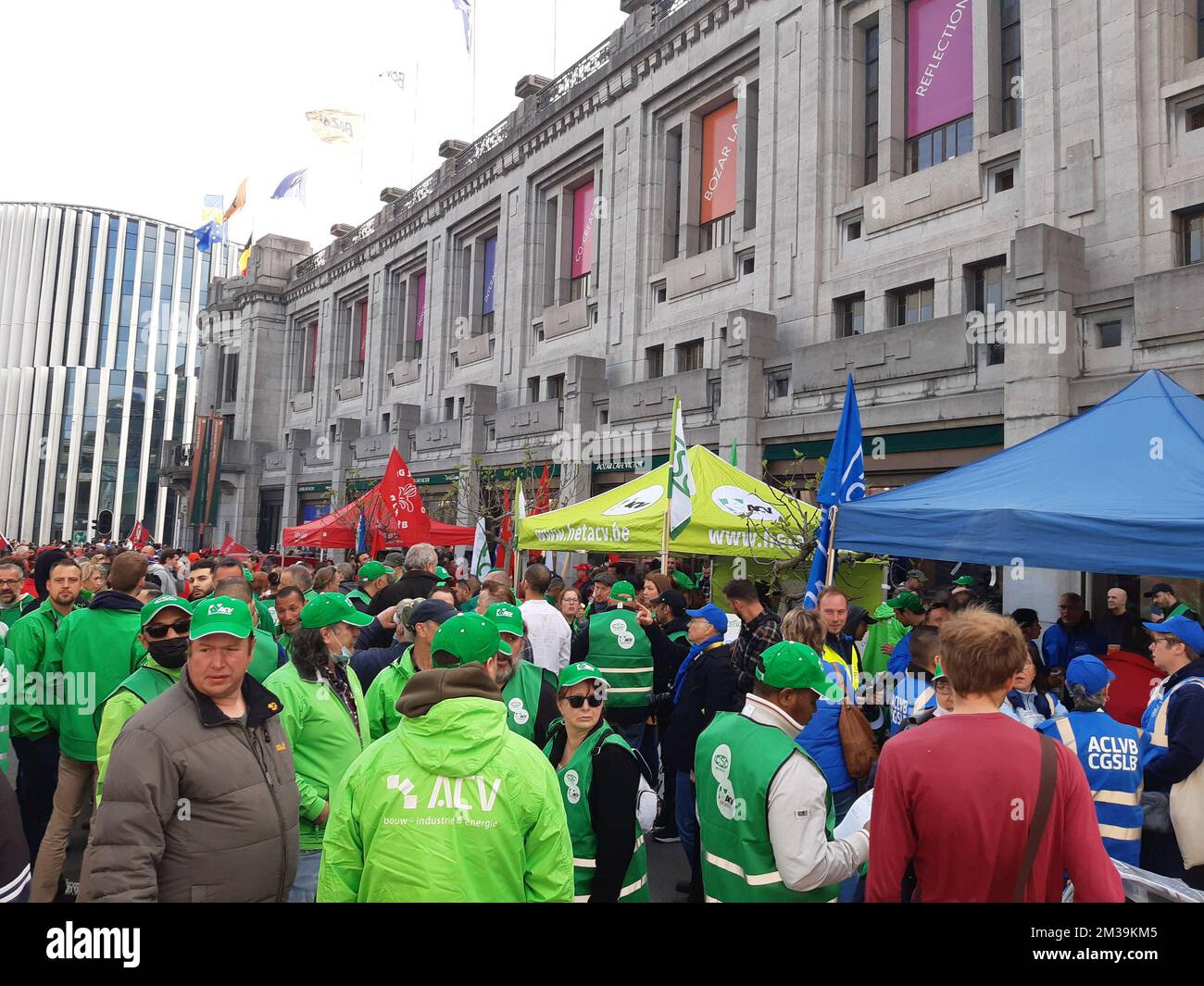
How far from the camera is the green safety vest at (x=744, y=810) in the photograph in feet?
10.8

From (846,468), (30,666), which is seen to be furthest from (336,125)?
(30,666)

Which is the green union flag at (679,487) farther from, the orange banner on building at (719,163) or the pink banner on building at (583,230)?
the pink banner on building at (583,230)

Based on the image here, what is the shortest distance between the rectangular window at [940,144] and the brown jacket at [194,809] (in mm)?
17623

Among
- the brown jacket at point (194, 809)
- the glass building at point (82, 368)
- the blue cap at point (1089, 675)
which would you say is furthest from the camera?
the glass building at point (82, 368)

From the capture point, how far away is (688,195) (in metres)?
23.0

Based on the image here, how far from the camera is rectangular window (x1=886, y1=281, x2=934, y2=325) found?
56.0ft

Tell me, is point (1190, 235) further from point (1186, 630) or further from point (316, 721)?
point (316, 721)

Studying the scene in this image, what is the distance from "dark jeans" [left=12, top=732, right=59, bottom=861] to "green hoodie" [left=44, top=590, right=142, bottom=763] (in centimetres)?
21

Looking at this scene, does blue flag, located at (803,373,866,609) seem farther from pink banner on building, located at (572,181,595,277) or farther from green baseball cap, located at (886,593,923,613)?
pink banner on building, located at (572,181,595,277)

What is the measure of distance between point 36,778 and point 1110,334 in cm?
1437

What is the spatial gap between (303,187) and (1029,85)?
1463 inches

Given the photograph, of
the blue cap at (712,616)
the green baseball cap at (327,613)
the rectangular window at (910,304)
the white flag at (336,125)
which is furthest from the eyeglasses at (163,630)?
Result: the white flag at (336,125)

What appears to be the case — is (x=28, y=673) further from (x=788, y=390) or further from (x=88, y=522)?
(x=88, y=522)
